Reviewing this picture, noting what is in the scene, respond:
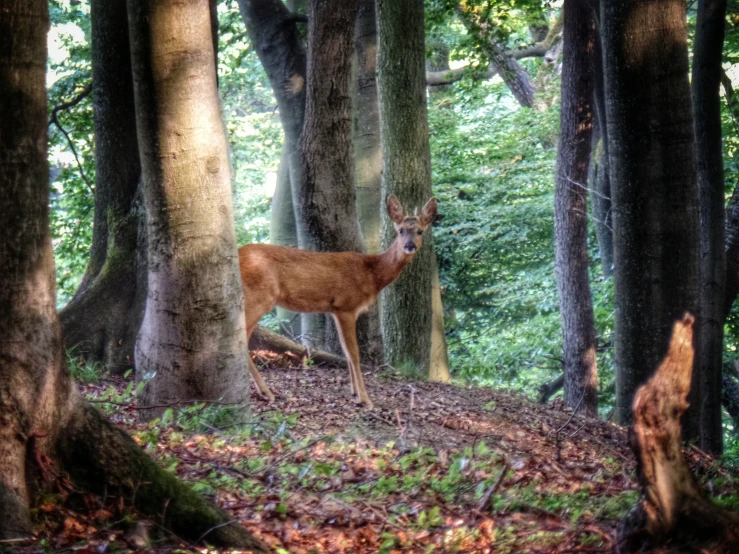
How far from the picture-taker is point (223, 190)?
729cm

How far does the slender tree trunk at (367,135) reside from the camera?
50.6ft

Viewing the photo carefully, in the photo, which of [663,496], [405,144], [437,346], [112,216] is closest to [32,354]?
[663,496]

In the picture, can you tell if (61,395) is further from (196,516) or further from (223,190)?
(223,190)

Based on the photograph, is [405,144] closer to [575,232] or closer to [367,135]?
[367,135]

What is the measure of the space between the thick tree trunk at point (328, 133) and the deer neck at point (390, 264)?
882 millimetres

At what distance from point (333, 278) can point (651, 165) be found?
3.57 m

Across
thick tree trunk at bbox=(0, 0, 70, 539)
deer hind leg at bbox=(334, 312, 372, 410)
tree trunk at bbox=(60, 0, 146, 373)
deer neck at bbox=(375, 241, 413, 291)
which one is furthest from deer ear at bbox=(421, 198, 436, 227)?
thick tree trunk at bbox=(0, 0, 70, 539)

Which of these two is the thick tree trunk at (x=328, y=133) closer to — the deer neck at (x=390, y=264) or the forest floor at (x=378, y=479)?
the deer neck at (x=390, y=264)

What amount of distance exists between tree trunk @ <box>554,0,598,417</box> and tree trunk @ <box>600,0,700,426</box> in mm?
6441

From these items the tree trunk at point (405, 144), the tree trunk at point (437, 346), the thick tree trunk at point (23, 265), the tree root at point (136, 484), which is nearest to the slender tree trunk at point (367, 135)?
the tree trunk at point (437, 346)

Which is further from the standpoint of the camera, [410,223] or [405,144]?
[405,144]

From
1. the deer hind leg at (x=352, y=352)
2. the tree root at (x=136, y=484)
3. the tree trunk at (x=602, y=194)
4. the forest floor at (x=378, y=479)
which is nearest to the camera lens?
the tree root at (x=136, y=484)

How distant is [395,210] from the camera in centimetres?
1115

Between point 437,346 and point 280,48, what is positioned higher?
point 280,48
